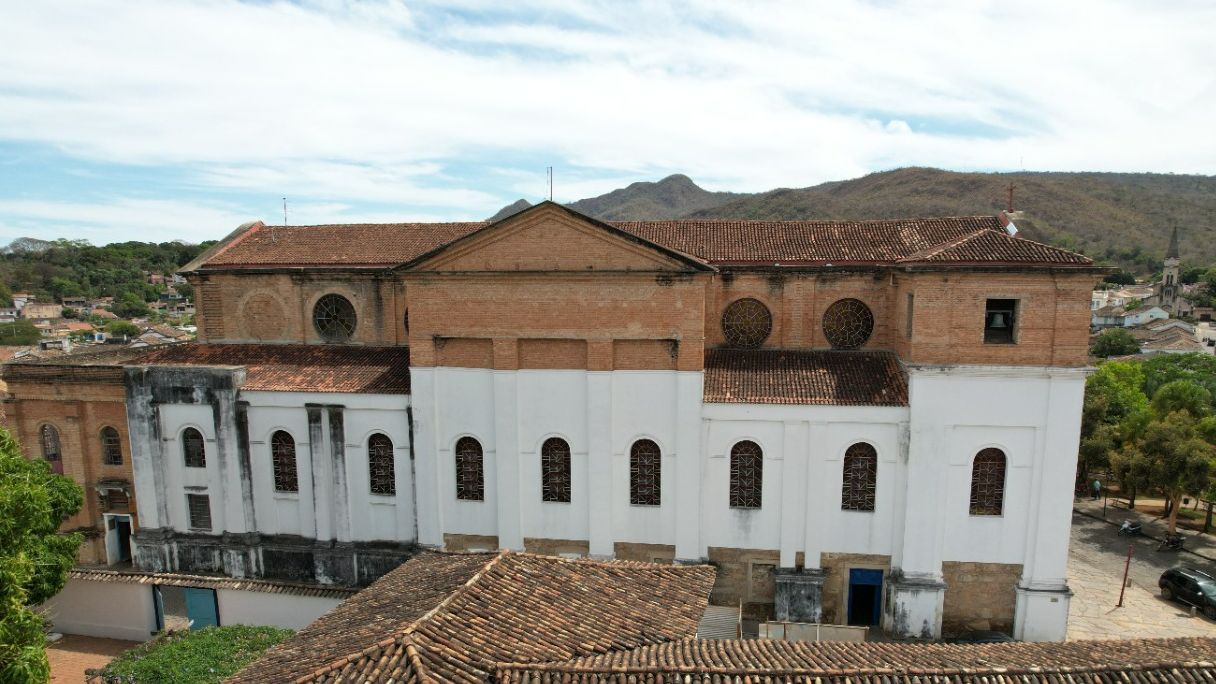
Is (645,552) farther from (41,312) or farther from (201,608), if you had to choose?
(41,312)

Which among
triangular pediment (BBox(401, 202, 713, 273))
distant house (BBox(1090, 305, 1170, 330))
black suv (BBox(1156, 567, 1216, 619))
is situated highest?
triangular pediment (BBox(401, 202, 713, 273))

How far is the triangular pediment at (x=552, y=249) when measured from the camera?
51.8 feet

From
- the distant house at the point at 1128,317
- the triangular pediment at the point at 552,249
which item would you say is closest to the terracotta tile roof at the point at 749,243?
the triangular pediment at the point at 552,249

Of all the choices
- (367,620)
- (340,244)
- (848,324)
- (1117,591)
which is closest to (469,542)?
(367,620)

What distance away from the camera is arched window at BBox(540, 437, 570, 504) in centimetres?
1692

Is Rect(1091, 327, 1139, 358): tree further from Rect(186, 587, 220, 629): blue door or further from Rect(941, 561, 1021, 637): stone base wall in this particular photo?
Rect(186, 587, 220, 629): blue door

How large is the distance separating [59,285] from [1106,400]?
109m

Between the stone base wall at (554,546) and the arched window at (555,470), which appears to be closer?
the arched window at (555,470)

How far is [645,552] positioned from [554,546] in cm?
230

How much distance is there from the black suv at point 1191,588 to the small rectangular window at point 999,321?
9555 mm

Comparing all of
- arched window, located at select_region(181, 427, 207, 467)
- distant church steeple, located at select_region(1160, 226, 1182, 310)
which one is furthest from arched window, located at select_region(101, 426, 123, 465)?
distant church steeple, located at select_region(1160, 226, 1182, 310)

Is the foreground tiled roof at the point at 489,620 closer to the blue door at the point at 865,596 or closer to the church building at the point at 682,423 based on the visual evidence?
the church building at the point at 682,423

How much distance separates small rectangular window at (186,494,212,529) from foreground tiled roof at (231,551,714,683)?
8294 millimetres

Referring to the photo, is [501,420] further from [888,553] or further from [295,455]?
[888,553]
